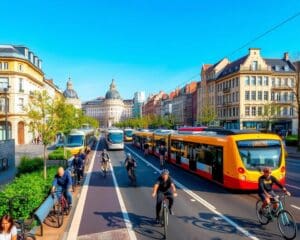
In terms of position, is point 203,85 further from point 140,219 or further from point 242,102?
point 140,219

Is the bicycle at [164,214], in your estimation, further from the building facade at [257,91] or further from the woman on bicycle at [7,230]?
the building facade at [257,91]

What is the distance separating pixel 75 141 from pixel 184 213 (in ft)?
81.7

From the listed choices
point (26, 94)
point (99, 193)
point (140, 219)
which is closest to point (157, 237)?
point (140, 219)

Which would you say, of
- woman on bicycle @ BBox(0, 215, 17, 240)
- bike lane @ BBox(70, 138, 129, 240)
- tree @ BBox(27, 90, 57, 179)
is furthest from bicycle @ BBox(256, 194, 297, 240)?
tree @ BBox(27, 90, 57, 179)

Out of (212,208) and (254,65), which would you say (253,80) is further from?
(212,208)

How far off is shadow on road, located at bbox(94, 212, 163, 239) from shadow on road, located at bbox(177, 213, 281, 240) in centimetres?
106

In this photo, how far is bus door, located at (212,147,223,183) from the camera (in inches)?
610

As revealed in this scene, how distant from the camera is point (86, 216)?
1097 centimetres

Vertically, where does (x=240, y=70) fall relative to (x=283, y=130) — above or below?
above

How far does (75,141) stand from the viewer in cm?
3466

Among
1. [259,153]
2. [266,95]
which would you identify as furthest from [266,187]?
[266,95]

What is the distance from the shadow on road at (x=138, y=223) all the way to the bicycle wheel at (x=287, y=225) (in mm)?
2937

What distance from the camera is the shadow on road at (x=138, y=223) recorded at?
909 centimetres

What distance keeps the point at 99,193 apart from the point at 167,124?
262 ft
